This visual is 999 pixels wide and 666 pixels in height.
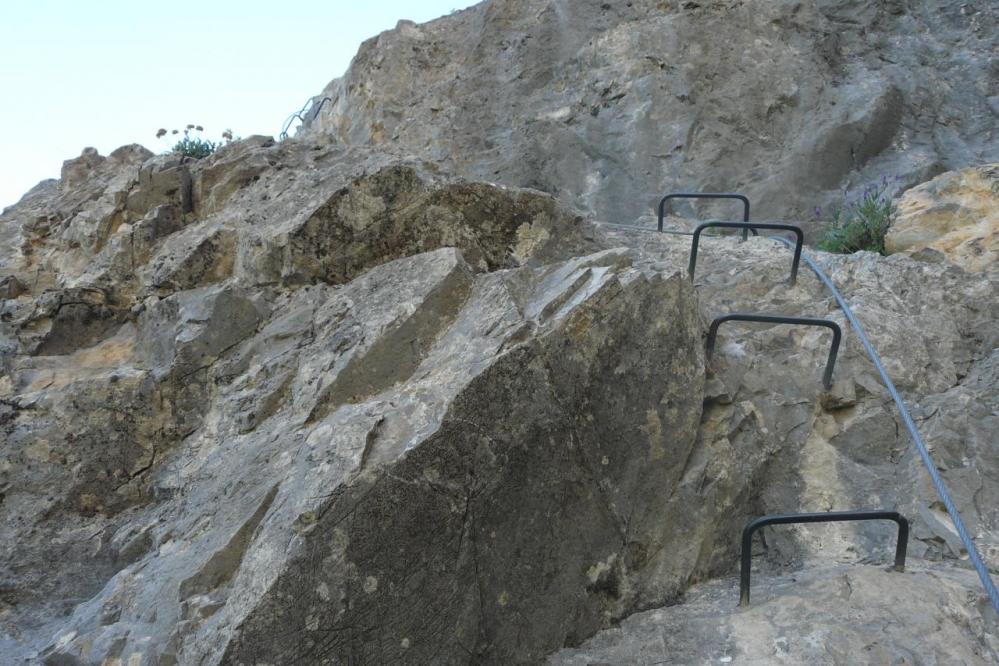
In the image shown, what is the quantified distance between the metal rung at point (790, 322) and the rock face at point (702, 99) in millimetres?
3909

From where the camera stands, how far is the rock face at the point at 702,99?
888cm

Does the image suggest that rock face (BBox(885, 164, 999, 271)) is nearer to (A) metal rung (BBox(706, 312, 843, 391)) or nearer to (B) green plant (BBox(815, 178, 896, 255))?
(B) green plant (BBox(815, 178, 896, 255))

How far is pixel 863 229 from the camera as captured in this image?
707 cm

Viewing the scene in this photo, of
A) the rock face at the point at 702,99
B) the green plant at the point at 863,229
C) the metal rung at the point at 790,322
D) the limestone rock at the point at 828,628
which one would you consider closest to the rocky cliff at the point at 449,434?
the limestone rock at the point at 828,628

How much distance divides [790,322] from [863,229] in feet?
9.17

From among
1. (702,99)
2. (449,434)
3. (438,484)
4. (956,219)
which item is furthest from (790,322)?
(702,99)

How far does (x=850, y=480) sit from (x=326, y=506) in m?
2.66

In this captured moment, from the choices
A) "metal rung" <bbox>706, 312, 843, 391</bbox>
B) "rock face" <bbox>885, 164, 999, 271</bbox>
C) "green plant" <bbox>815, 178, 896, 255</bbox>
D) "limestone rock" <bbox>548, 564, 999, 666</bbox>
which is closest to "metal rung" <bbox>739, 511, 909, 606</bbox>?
"limestone rock" <bbox>548, 564, 999, 666</bbox>

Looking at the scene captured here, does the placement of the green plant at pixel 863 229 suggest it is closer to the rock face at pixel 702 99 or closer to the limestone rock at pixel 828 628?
the rock face at pixel 702 99

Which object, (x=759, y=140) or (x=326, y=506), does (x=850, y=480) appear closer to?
(x=326, y=506)

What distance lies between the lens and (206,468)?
4410 millimetres

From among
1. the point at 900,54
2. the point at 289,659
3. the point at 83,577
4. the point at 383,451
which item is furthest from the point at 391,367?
the point at 900,54

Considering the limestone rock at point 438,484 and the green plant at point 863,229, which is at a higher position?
the limestone rock at point 438,484

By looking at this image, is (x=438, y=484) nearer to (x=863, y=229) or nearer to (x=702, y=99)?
(x=863, y=229)
